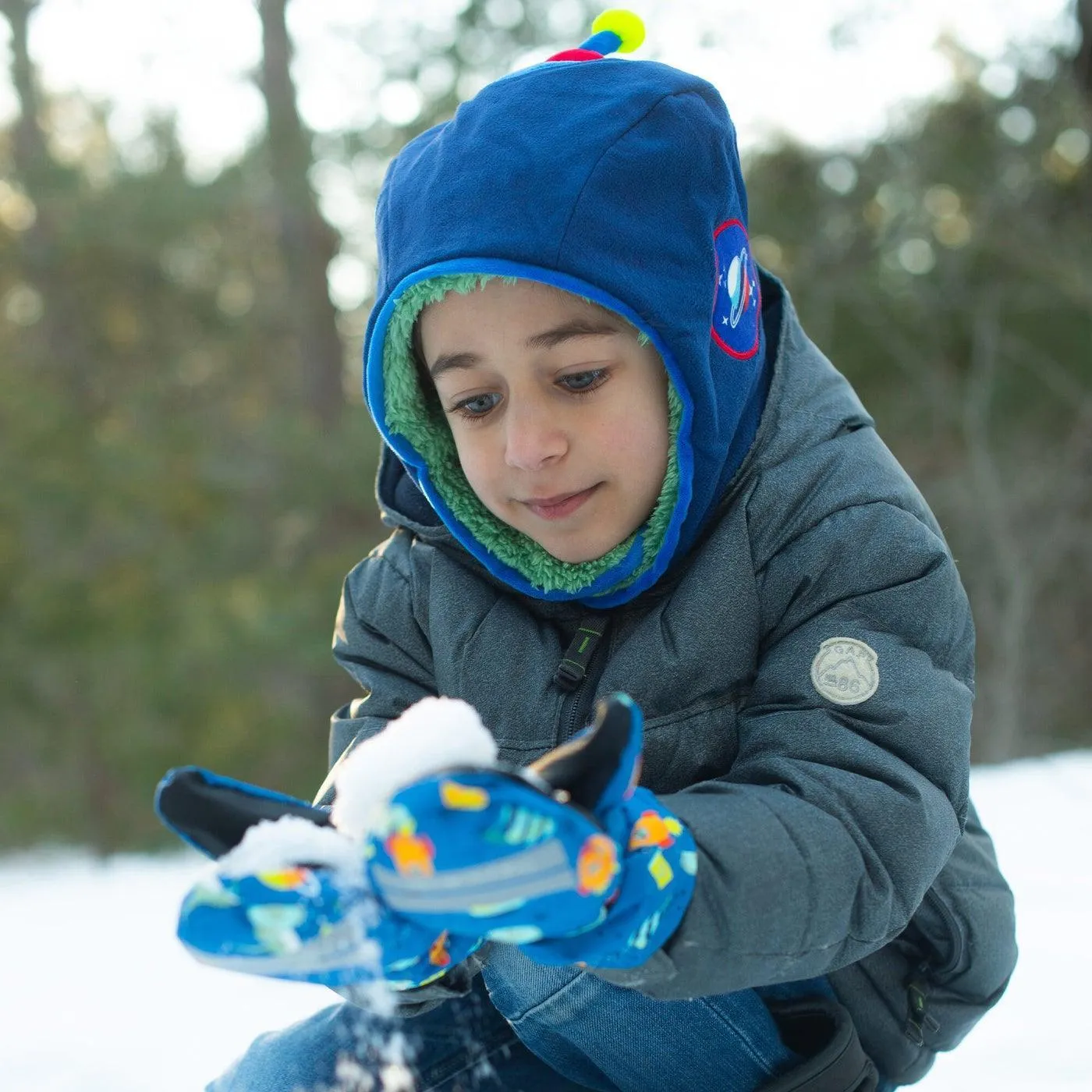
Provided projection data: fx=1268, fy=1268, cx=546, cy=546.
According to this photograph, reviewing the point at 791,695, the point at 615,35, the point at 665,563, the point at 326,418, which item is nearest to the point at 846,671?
the point at 791,695

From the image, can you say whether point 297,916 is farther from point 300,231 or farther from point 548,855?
point 300,231

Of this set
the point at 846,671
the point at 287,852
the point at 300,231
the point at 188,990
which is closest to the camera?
the point at 287,852

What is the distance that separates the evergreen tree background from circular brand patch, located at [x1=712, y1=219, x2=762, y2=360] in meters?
6.25

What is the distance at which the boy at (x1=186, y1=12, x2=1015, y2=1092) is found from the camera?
112cm

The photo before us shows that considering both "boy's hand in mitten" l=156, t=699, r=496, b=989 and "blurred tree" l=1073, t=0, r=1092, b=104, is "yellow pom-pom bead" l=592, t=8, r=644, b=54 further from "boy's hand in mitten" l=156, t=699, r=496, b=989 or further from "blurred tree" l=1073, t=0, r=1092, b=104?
"blurred tree" l=1073, t=0, r=1092, b=104

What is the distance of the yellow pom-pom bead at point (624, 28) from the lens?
1.48m

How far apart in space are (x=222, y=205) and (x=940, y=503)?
17.5 feet

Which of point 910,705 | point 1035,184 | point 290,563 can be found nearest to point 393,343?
point 910,705

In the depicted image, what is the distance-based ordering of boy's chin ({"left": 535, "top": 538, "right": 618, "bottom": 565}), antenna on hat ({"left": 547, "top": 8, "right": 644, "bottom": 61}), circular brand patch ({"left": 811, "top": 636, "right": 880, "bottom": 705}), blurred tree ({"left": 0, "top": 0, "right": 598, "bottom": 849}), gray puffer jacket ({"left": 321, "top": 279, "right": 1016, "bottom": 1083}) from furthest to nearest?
1. blurred tree ({"left": 0, "top": 0, "right": 598, "bottom": 849})
2. antenna on hat ({"left": 547, "top": 8, "right": 644, "bottom": 61})
3. boy's chin ({"left": 535, "top": 538, "right": 618, "bottom": 565})
4. circular brand patch ({"left": 811, "top": 636, "right": 880, "bottom": 705})
5. gray puffer jacket ({"left": 321, "top": 279, "right": 1016, "bottom": 1083})

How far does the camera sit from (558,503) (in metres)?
1.29

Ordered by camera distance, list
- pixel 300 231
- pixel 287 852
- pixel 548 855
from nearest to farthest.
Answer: pixel 548 855, pixel 287 852, pixel 300 231

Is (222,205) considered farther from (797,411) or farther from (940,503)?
(797,411)

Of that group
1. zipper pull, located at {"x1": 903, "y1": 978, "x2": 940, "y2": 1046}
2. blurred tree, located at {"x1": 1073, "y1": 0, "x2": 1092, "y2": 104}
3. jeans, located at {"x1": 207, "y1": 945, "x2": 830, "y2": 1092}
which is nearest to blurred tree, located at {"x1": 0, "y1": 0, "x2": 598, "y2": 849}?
blurred tree, located at {"x1": 1073, "y1": 0, "x2": 1092, "y2": 104}

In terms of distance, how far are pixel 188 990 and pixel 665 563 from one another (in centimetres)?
120
